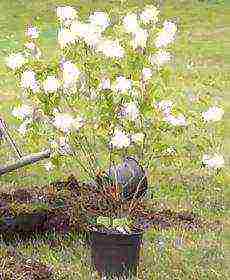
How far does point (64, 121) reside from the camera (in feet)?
20.8

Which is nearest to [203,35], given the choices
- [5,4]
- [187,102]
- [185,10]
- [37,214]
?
[185,10]

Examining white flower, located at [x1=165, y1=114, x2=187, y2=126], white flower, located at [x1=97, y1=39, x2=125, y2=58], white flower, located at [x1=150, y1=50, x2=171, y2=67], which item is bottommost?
white flower, located at [x1=165, y1=114, x2=187, y2=126]

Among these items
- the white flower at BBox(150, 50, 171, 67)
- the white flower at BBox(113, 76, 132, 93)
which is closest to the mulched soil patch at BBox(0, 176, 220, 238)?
the white flower at BBox(113, 76, 132, 93)

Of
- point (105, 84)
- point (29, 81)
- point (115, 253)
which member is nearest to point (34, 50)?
point (29, 81)

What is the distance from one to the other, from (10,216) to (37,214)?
0.25m

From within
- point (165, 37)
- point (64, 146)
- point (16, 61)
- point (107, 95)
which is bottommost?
point (64, 146)

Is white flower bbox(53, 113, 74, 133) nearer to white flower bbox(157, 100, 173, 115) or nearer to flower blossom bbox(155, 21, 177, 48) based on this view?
white flower bbox(157, 100, 173, 115)

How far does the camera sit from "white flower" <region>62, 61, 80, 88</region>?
248 inches

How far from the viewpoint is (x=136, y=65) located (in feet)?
21.0

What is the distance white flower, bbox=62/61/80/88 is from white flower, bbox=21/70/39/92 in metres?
0.24

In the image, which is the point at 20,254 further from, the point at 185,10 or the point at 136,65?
the point at 185,10

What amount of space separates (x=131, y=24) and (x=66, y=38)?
0.45 metres

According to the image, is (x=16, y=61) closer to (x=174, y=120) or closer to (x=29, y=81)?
(x=29, y=81)

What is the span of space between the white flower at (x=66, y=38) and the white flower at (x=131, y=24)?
14.3 inches
